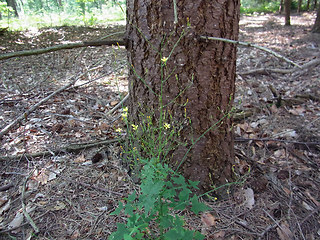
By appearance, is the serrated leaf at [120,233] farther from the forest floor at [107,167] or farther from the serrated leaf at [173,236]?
the forest floor at [107,167]

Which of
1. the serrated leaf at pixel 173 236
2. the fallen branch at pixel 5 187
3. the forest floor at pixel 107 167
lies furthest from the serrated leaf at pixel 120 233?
the fallen branch at pixel 5 187

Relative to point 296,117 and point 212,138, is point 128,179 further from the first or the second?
point 296,117

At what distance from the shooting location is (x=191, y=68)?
1.70 m

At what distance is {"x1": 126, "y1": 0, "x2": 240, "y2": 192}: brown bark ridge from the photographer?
162 centimetres

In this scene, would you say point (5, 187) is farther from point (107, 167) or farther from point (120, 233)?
point (120, 233)

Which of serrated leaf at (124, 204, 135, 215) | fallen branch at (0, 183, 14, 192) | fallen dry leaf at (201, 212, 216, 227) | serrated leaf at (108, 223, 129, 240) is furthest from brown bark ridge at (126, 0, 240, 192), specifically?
fallen branch at (0, 183, 14, 192)

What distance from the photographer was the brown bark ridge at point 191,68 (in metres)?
1.62

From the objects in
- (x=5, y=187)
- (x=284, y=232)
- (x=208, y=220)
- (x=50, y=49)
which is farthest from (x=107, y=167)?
(x=284, y=232)

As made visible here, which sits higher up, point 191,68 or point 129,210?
point 191,68

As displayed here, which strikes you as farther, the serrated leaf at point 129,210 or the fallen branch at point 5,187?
the fallen branch at point 5,187

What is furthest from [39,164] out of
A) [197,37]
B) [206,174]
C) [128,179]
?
[197,37]

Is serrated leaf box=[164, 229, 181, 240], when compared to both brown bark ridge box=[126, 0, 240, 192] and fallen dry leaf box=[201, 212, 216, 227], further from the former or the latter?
fallen dry leaf box=[201, 212, 216, 227]

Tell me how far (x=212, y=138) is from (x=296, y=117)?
178cm

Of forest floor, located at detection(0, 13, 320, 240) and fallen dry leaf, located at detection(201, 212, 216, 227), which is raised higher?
forest floor, located at detection(0, 13, 320, 240)
